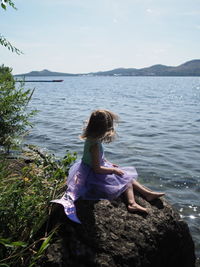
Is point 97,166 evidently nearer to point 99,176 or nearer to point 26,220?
point 99,176

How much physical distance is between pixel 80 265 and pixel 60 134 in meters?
12.2

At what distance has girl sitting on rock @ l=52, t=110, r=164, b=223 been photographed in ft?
15.3

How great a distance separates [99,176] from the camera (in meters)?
4.88

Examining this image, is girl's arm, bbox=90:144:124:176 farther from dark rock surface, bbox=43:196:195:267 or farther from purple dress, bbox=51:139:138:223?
dark rock surface, bbox=43:196:195:267

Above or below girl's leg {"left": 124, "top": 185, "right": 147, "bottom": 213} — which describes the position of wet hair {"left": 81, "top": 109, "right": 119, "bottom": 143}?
above

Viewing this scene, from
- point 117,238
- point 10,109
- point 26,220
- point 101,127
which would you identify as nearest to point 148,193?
point 117,238

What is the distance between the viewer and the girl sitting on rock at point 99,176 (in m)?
4.65

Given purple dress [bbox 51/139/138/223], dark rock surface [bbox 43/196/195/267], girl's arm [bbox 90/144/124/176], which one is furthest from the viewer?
girl's arm [bbox 90/144/124/176]

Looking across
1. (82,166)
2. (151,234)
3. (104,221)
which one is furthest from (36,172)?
(151,234)

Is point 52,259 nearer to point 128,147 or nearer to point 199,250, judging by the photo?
point 199,250

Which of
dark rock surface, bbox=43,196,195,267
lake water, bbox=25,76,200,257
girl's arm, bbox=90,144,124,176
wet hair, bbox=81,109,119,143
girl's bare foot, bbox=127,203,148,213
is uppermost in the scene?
wet hair, bbox=81,109,119,143

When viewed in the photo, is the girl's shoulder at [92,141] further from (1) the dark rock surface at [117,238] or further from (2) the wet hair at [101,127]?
(1) the dark rock surface at [117,238]

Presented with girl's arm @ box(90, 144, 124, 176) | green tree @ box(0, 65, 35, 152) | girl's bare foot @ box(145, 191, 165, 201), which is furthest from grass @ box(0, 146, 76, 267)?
green tree @ box(0, 65, 35, 152)

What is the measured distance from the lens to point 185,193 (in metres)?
8.50
